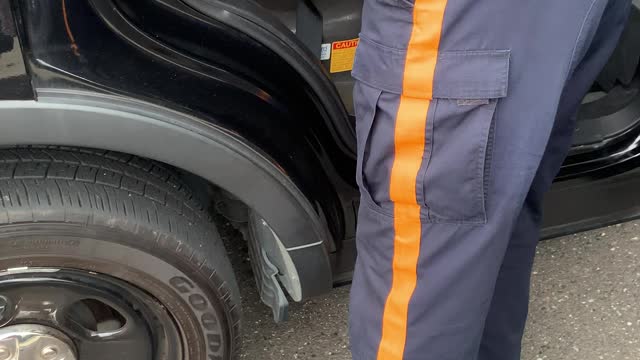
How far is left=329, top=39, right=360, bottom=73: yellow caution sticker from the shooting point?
1999 mm

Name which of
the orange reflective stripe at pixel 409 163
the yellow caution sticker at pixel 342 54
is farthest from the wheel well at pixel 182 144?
the yellow caution sticker at pixel 342 54

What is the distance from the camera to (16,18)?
1.11 meters

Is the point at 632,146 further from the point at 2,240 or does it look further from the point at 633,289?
the point at 2,240

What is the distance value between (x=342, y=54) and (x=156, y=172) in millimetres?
776

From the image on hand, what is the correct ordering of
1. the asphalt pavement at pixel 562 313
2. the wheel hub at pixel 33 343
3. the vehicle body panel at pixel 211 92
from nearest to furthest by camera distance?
the vehicle body panel at pixel 211 92 < the wheel hub at pixel 33 343 < the asphalt pavement at pixel 562 313

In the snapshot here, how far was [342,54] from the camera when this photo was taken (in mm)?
2012

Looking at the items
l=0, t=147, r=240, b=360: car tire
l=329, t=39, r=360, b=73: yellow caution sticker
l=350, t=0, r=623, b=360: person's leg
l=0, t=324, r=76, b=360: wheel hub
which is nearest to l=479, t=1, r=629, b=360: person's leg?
l=350, t=0, r=623, b=360: person's leg

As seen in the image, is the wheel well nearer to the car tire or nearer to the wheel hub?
the car tire

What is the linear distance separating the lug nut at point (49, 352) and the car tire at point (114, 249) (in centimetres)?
4

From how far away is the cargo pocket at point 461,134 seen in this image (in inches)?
42.1

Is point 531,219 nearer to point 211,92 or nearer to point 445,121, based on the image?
point 445,121

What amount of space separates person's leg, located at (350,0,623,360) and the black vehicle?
237mm

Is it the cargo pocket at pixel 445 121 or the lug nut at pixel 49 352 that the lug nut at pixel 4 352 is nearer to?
the lug nut at pixel 49 352

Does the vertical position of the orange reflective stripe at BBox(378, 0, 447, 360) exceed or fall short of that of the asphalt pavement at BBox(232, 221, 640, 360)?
it exceeds it
